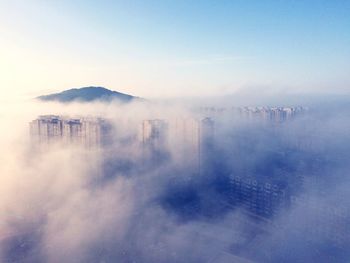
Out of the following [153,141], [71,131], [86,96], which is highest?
[86,96]

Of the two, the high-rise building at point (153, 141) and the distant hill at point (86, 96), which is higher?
the distant hill at point (86, 96)

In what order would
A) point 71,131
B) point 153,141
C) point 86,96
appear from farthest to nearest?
point 86,96 → point 153,141 → point 71,131

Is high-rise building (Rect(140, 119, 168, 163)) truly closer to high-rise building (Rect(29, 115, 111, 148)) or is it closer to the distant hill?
high-rise building (Rect(29, 115, 111, 148))

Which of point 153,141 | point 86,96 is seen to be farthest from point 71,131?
point 86,96

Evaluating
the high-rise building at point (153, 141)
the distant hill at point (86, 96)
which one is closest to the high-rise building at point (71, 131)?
the high-rise building at point (153, 141)

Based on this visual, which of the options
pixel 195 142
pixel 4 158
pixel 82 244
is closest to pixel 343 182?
pixel 195 142

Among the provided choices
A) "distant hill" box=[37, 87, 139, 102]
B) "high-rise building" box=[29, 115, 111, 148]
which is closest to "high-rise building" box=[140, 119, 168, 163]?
→ "high-rise building" box=[29, 115, 111, 148]

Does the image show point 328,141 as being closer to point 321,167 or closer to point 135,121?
point 321,167

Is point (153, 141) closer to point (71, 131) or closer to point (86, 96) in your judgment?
point (71, 131)

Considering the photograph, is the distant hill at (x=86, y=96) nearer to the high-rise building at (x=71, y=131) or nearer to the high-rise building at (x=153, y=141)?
the high-rise building at (x=71, y=131)
